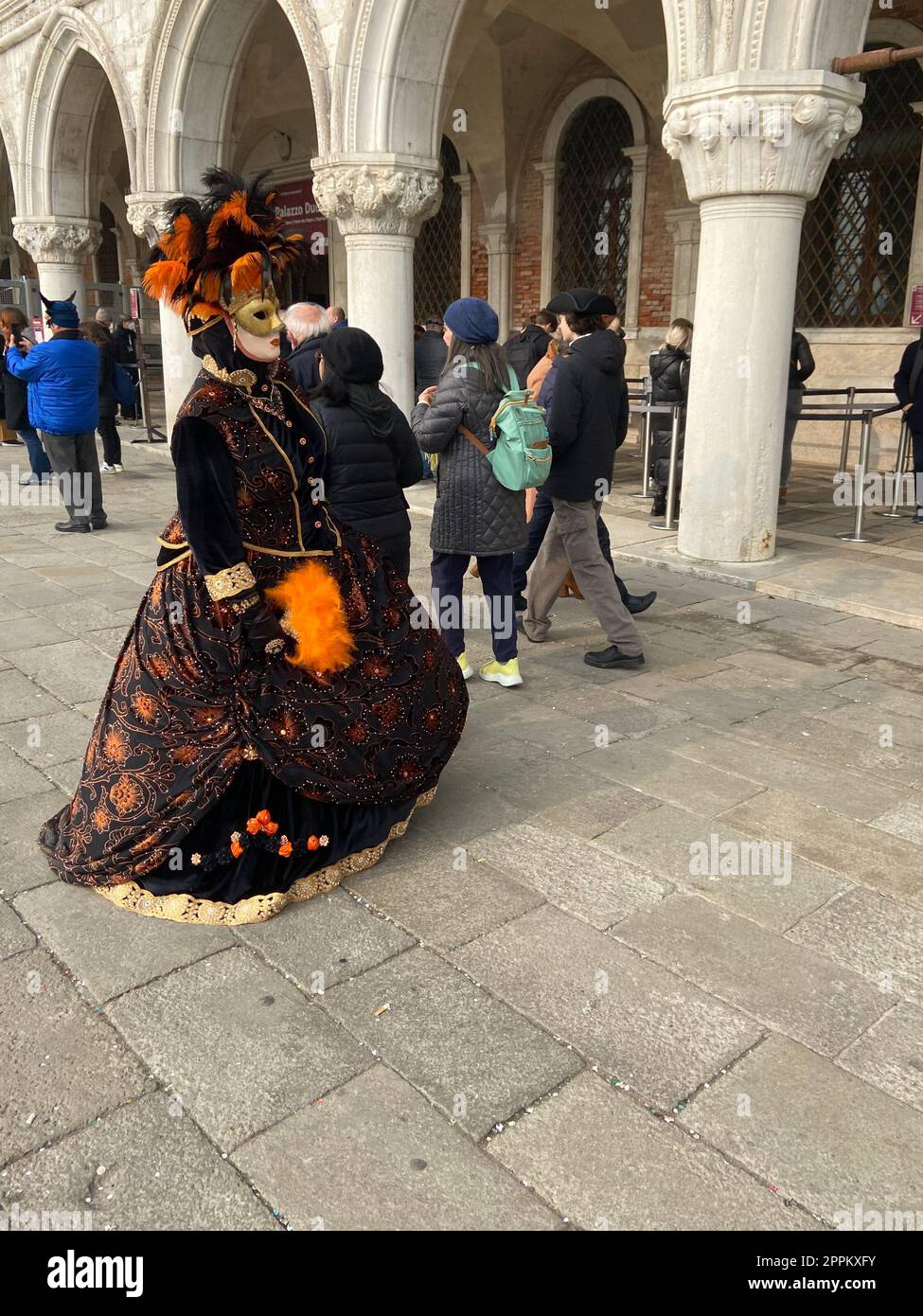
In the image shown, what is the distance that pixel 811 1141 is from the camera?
215cm

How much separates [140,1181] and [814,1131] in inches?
54.7

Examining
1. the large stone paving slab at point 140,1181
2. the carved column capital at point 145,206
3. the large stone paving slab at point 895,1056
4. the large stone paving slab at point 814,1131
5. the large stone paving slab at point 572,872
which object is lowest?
the large stone paving slab at point 140,1181

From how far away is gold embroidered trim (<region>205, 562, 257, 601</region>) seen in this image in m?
2.79

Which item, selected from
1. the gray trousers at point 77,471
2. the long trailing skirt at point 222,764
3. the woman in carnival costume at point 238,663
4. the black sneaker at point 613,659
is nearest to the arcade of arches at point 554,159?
the woman in carnival costume at point 238,663

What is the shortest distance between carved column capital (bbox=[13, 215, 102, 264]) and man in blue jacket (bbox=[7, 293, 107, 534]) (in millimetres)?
8374

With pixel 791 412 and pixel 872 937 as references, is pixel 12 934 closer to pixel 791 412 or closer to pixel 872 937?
pixel 872 937

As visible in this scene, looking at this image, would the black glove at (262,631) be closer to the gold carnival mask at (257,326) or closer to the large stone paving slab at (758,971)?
the gold carnival mask at (257,326)

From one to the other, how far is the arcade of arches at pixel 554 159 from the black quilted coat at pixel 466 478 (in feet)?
4.65

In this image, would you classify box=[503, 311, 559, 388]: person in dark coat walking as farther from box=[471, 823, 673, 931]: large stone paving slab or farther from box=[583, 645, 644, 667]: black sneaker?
box=[471, 823, 673, 931]: large stone paving slab

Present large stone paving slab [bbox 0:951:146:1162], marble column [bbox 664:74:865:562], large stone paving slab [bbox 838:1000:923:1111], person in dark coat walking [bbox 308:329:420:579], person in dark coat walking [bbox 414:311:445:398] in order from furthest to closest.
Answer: person in dark coat walking [bbox 414:311:445:398]
marble column [bbox 664:74:865:562]
person in dark coat walking [bbox 308:329:420:579]
large stone paving slab [bbox 838:1000:923:1111]
large stone paving slab [bbox 0:951:146:1162]

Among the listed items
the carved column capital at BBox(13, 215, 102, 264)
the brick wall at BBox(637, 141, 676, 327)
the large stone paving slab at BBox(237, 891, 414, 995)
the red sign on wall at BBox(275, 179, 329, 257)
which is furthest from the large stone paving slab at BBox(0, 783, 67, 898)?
the red sign on wall at BBox(275, 179, 329, 257)

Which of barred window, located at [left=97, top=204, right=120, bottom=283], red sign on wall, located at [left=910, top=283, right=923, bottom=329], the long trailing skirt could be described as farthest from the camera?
barred window, located at [left=97, top=204, right=120, bottom=283]

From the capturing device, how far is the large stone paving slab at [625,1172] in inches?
77.1
